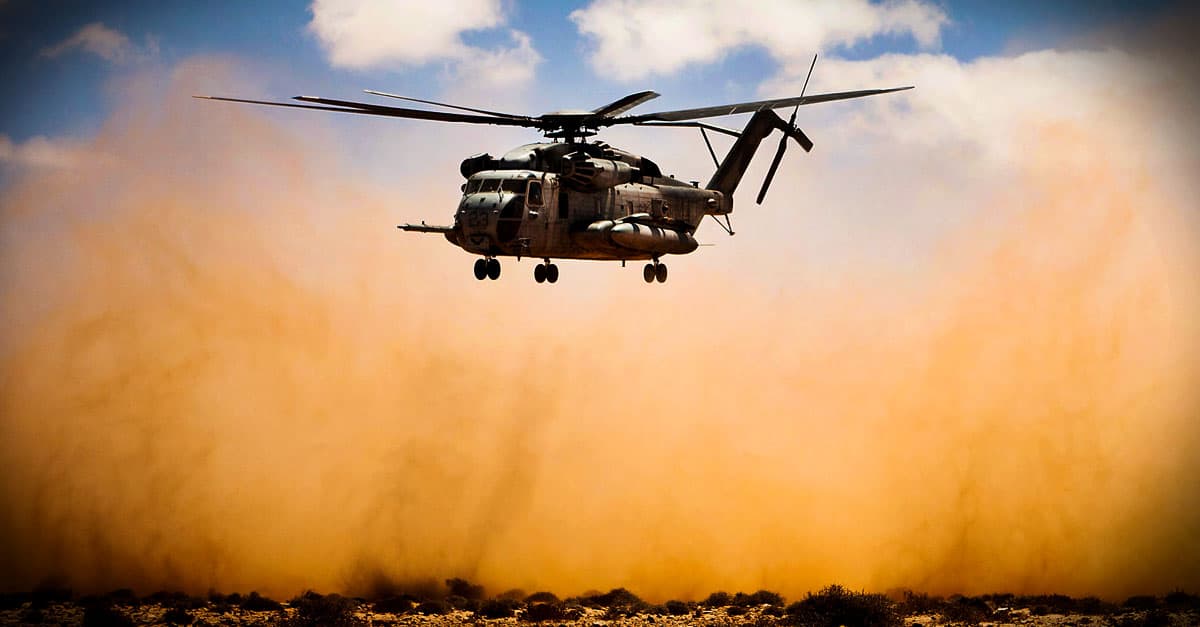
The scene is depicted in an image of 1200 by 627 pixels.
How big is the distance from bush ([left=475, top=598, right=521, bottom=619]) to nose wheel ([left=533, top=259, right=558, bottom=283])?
1223 centimetres

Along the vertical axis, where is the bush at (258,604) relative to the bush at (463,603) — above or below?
below

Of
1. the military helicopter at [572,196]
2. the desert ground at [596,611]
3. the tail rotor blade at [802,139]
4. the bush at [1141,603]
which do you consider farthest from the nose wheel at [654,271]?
the bush at [1141,603]

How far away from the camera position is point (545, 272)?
39.7 metres

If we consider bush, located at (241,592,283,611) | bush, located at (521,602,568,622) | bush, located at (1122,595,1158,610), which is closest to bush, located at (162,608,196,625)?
bush, located at (241,592,283,611)

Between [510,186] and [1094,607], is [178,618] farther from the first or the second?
[1094,607]

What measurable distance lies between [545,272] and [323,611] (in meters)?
14.0

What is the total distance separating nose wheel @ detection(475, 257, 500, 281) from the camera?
123 ft

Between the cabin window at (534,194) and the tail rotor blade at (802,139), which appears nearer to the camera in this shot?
the cabin window at (534,194)

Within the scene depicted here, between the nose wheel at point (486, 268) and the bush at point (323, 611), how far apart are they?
39.5 ft

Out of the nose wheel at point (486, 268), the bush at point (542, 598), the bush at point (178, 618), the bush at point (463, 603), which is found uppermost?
the nose wheel at point (486, 268)

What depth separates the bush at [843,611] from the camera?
1687 inches

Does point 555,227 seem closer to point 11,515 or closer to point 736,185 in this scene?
point 736,185

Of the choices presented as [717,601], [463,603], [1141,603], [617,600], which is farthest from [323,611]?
[1141,603]

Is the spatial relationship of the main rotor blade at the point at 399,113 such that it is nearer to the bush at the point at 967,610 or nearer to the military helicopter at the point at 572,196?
the military helicopter at the point at 572,196
